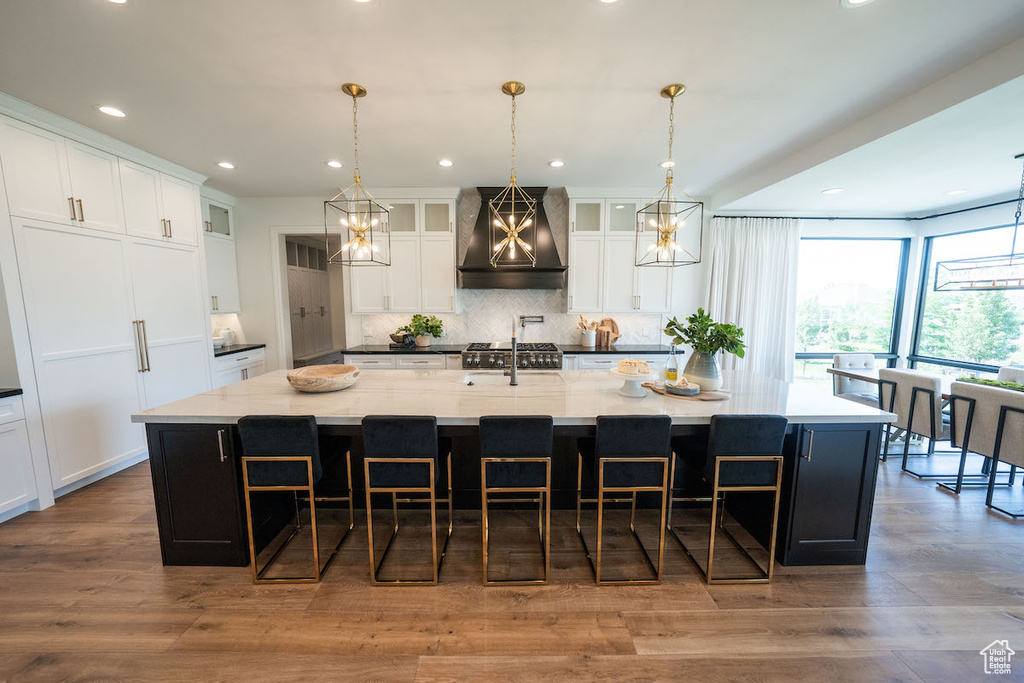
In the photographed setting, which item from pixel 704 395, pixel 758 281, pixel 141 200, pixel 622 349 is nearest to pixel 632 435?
pixel 704 395

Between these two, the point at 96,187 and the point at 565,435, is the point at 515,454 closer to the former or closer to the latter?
the point at 565,435

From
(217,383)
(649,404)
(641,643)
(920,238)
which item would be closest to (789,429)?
(649,404)

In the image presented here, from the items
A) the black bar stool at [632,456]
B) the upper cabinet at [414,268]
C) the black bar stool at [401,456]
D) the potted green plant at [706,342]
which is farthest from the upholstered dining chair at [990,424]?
the upper cabinet at [414,268]

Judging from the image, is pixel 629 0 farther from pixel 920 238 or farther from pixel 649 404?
pixel 920 238

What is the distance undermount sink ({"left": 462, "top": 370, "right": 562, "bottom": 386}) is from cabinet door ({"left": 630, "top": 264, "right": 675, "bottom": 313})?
215 cm

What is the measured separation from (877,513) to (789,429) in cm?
146

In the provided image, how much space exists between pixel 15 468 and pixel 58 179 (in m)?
2.04

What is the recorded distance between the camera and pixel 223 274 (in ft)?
14.6

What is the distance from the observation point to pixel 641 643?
1.60 metres

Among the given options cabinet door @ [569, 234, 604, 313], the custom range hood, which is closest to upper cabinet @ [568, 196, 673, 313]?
cabinet door @ [569, 234, 604, 313]

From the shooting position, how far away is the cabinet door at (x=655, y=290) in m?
4.47

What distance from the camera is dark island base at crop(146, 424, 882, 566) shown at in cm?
197

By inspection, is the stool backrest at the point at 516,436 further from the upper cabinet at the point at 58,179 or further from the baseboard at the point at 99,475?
the upper cabinet at the point at 58,179

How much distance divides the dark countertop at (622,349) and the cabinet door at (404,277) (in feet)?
6.37
